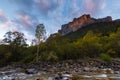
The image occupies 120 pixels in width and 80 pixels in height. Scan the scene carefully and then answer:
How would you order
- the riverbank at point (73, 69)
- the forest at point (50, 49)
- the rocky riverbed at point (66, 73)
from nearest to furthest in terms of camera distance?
1. the rocky riverbed at point (66, 73)
2. the riverbank at point (73, 69)
3. the forest at point (50, 49)

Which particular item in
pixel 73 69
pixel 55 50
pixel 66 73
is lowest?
pixel 66 73

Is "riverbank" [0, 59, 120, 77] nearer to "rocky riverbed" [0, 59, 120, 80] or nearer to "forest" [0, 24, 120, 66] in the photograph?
"rocky riverbed" [0, 59, 120, 80]

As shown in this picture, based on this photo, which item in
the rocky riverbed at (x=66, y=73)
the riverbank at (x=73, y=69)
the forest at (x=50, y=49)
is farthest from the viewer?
the forest at (x=50, y=49)

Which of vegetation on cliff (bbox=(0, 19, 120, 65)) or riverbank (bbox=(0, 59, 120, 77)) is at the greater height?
vegetation on cliff (bbox=(0, 19, 120, 65))

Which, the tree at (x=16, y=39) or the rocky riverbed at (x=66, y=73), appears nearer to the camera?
the rocky riverbed at (x=66, y=73)

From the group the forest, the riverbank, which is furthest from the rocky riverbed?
the forest

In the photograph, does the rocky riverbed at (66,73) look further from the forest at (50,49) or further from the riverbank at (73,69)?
the forest at (50,49)

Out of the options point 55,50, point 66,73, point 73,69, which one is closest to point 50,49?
point 55,50

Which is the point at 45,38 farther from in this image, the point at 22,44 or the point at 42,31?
the point at 22,44

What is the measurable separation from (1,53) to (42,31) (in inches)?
646

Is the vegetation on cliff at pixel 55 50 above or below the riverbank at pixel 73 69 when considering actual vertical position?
above

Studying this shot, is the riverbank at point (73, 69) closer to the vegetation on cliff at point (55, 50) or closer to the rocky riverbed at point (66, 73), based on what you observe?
the rocky riverbed at point (66, 73)

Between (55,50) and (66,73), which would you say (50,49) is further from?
(66,73)

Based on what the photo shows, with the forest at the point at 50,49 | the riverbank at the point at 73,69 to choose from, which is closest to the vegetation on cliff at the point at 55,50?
the forest at the point at 50,49
